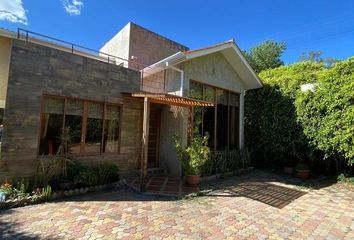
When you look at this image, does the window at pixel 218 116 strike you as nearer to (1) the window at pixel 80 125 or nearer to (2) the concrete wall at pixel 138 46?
(1) the window at pixel 80 125

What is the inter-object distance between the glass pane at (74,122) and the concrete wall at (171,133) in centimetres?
424

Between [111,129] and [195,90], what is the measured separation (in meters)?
4.63

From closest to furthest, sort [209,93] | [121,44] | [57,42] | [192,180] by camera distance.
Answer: [192,180] → [57,42] → [209,93] → [121,44]

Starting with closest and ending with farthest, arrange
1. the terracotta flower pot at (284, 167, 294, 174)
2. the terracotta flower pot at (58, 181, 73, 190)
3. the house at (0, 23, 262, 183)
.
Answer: the house at (0, 23, 262, 183) → the terracotta flower pot at (58, 181, 73, 190) → the terracotta flower pot at (284, 167, 294, 174)

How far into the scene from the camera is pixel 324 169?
12.7 m

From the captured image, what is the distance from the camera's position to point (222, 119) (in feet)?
43.5

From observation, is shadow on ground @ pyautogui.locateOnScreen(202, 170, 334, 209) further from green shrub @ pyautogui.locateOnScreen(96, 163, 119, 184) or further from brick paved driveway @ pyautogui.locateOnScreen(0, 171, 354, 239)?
green shrub @ pyautogui.locateOnScreen(96, 163, 119, 184)

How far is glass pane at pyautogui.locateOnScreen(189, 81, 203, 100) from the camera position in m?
11.4

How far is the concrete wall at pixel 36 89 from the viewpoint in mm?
7453

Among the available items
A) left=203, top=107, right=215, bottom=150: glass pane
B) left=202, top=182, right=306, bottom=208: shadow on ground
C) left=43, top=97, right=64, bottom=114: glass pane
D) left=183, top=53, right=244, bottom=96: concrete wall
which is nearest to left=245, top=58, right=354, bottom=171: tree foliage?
left=183, top=53, right=244, bottom=96: concrete wall

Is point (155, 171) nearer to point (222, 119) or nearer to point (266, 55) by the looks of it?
point (222, 119)

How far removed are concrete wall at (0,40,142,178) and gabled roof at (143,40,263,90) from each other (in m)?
2.23

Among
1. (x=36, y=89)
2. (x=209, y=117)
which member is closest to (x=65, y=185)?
(x=36, y=89)

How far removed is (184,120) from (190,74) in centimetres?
233
